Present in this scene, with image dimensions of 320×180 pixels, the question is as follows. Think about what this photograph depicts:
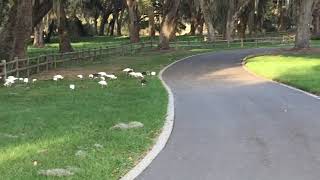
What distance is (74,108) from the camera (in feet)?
51.3

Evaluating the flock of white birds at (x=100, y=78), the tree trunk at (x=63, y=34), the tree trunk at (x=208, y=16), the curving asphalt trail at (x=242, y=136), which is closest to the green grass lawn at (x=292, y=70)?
the curving asphalt trail at (x=242, y=136)

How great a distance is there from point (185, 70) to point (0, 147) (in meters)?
21.1

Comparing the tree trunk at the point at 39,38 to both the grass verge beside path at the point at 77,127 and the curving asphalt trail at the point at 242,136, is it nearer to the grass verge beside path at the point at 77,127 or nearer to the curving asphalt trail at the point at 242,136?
the grass verge beside path at the point at 77,127

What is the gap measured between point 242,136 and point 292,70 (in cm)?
1751

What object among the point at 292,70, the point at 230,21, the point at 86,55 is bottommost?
the point at 292,70

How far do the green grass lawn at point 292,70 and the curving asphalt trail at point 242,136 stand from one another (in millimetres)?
1143

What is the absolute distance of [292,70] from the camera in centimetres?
2842

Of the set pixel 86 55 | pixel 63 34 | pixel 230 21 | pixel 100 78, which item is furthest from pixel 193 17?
pixel 100 78

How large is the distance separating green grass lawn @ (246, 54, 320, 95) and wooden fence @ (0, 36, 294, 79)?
10259 millimetres

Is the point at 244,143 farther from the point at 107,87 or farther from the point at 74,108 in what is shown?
the point at 107,87

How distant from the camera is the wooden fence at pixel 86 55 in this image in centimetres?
2648

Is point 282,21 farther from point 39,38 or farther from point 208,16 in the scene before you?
point 39,38

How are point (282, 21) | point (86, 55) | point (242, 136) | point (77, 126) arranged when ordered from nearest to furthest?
point (242, 136)
point (77, 126)
point (86, 55)
point (282, 21)

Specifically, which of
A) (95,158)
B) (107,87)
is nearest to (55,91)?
(107,87)
